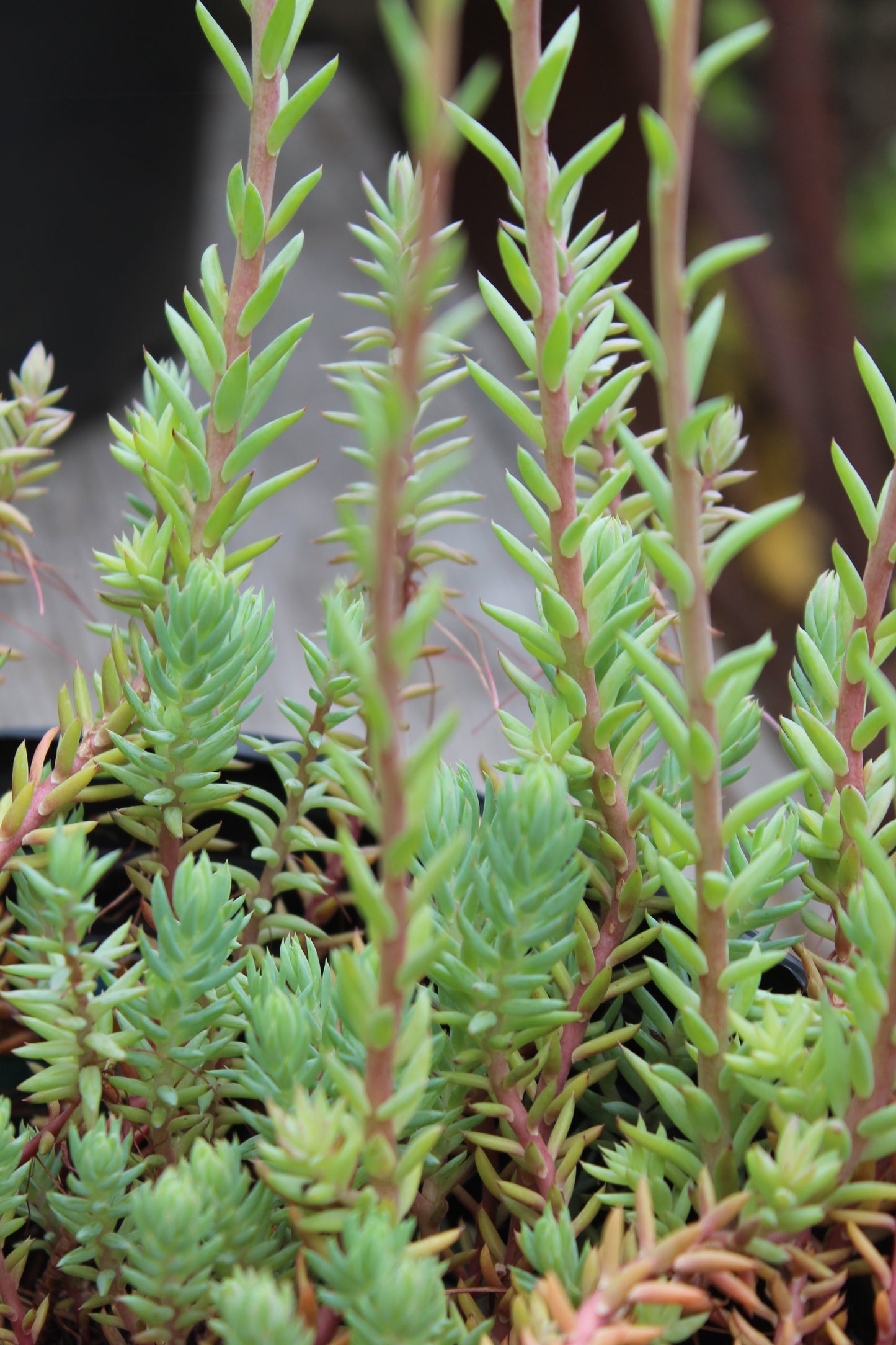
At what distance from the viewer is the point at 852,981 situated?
229 mm

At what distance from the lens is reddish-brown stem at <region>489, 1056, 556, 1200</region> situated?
0.28 m

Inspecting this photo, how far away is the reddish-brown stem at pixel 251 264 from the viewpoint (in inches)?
12.3

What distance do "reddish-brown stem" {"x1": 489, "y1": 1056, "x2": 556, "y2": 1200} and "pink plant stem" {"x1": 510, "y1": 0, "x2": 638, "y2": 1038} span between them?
25mm

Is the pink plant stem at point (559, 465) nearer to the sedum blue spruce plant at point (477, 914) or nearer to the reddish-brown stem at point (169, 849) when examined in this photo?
the sedum blue spruce plant at point (477, 914)

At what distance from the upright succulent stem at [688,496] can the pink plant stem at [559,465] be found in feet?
0.14

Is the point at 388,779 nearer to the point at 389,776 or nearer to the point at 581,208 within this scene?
the point at 389,776

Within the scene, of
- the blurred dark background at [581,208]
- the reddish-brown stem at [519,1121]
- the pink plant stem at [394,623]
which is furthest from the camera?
the blurred dark background at [581,208]

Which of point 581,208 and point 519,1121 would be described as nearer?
point 519,1121

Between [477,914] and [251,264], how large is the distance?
7.7 inches

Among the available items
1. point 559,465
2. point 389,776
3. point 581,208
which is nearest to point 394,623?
point 389,776

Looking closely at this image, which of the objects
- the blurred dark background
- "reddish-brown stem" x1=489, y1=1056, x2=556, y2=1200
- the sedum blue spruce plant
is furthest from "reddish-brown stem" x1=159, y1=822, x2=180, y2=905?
the blurred dark background

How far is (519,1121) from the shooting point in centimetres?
28

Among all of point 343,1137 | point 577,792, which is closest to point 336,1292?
point 343,1137

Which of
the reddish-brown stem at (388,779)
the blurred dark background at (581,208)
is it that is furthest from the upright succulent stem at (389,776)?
the blurred dark background at (581,208)
